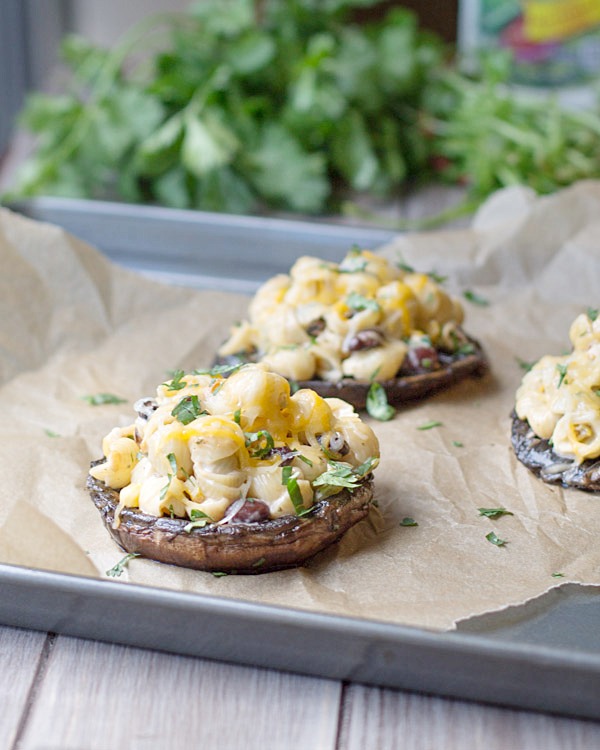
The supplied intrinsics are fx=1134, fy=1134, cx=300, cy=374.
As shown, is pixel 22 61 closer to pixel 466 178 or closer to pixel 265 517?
pixel 466 178

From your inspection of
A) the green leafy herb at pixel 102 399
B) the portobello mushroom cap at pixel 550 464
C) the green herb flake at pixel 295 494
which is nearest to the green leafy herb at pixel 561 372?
the portobello mushroom cap at pixel 550 464

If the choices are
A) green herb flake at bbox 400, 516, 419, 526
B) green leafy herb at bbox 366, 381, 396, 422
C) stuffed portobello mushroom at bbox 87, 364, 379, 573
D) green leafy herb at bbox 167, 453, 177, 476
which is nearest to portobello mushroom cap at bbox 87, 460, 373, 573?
stuffed portobello mushroom at bbox 87, 364, 379, 573

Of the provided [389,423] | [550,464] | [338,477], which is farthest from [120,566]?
[550,464]

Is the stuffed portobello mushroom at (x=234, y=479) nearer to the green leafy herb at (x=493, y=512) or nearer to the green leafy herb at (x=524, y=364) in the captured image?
the green leafy herb at (x=493, y=512)

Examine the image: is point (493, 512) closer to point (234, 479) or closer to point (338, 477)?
point (338, 477)

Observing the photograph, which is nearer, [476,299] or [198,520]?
[198,520]

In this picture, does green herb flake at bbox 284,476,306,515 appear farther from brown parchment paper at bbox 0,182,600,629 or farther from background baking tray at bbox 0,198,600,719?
background baking tray at bbox 0,198,600,719

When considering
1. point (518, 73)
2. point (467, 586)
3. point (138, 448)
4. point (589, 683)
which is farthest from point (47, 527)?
point (518, 73)

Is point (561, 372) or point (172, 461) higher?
point (172, 461)
